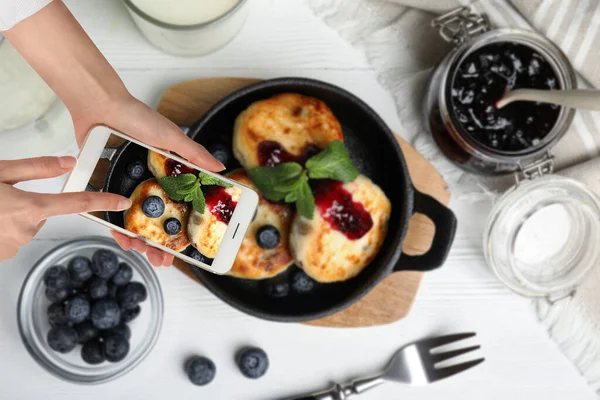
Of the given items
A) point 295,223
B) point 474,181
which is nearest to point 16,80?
point 295,223

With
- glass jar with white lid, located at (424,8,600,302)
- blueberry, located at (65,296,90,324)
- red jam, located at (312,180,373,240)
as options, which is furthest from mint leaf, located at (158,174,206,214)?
glass jar with white lid, located at (424,8,600,302)

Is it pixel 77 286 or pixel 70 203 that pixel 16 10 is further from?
pixel 77 286

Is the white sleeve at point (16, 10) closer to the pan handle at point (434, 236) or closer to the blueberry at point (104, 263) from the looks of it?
the blueberry at point (104, 263)

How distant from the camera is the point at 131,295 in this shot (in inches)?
45.1

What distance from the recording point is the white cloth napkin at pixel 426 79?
1.23 metres

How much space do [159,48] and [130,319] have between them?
0.57 meters

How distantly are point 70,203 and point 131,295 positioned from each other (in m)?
0.40

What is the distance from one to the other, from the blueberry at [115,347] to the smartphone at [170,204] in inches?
11.7

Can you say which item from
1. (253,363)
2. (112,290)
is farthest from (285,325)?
(112,290)

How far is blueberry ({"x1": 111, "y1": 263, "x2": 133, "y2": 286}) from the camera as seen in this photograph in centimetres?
115

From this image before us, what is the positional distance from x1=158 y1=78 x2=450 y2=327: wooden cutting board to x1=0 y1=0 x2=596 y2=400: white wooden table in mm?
39

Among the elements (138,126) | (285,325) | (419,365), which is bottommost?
(419,365)

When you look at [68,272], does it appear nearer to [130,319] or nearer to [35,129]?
[130,319]

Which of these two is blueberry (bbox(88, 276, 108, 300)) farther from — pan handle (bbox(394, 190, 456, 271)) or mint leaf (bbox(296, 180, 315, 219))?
pan handle (bbox(394, 190, 456, 271))
